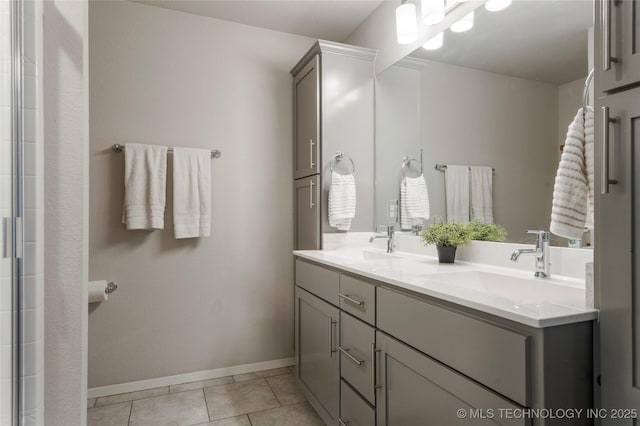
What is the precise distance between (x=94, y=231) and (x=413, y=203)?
1.94 m

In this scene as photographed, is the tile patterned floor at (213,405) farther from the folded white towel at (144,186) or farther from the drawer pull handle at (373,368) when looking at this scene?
the folded white towel at (144,186)

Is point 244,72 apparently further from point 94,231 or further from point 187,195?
point 94,231

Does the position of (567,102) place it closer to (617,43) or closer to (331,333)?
(617,43)

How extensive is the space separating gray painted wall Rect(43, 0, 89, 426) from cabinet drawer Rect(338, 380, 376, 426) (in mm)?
987

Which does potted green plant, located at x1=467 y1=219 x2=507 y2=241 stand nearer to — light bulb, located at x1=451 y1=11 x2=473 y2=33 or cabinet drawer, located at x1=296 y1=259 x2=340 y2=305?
cabinet drawer, located at x1=296 y1=259 x2=340 y2=305

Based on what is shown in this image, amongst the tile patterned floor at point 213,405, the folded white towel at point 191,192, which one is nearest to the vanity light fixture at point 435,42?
the folded white towel at point 191,192

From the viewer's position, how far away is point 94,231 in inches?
91.2

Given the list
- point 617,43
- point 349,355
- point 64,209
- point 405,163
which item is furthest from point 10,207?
point 405,163

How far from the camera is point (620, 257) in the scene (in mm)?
821

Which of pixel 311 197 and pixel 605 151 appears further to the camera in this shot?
pixel 311 197

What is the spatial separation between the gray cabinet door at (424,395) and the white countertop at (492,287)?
0.68 ft

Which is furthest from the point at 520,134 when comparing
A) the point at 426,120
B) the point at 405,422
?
the point at 405,422

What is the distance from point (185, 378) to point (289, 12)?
2.55m

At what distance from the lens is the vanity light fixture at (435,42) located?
1.94 metres
